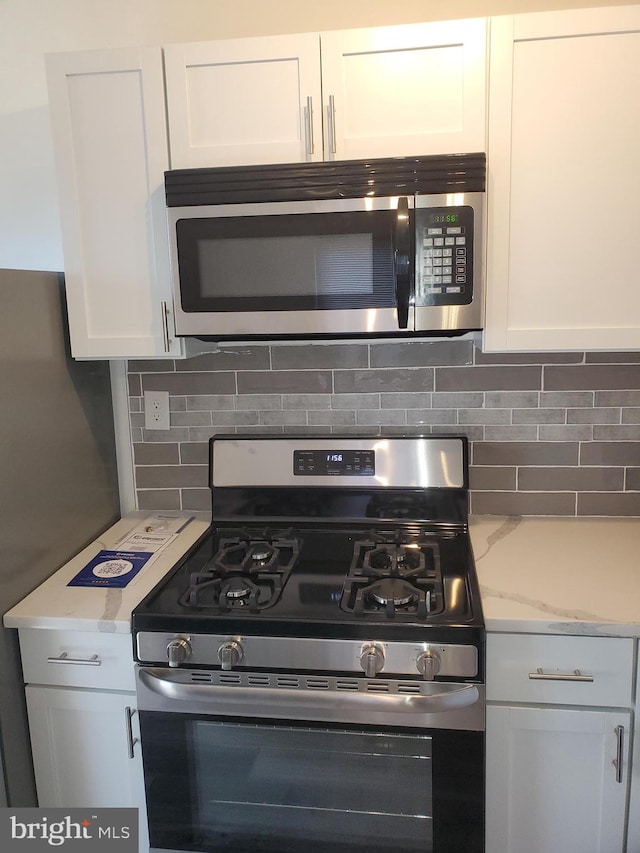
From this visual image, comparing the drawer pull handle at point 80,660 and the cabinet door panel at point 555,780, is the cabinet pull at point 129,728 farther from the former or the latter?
the cabinet door panel at point 555,780

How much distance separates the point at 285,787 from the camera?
1494mm

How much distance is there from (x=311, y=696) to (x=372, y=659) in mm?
158

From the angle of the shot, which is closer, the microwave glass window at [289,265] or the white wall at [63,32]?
the microwave glass window at [289,265]

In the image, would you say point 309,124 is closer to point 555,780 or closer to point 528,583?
point 528,583

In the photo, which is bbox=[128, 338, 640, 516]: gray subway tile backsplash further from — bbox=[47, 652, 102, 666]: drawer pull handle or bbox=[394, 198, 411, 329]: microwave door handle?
bbox=[47, 652, 102, 666]: drawer pull handle

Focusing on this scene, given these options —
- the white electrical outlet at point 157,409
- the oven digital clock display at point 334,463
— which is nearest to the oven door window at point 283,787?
the oven digital clock display at point 334,463

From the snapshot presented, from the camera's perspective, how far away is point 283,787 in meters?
1.50

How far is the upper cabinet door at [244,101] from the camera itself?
155 centimetres

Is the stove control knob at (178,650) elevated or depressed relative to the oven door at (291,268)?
depressed

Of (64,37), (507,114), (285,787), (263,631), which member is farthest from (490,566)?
(64,37)

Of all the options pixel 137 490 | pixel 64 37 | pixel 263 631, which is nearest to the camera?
pixel 263 631

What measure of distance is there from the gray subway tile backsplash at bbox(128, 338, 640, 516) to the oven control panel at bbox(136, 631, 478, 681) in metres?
0.67

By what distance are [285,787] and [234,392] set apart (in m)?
1.06

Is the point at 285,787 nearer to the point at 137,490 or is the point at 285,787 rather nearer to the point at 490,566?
the point at 490,566
